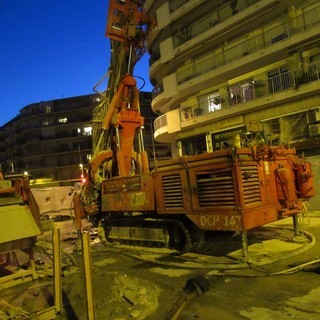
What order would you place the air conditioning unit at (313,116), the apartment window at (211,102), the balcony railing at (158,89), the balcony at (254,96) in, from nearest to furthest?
the air conditioning unit at (313,116) → the balcony at (254,96) → the apartment window at (211,102) → the balcony railing at (158,89)

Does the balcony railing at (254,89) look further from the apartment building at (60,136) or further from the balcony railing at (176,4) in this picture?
the apartment building at (60,136)

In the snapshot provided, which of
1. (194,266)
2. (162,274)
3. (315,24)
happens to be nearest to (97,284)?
(162,274)

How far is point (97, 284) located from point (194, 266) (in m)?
2.03

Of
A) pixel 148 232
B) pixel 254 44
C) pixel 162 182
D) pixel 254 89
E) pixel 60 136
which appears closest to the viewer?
pixel 162 182

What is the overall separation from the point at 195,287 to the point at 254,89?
19.0 m

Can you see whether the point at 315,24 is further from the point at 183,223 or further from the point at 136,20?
the point at 183,223

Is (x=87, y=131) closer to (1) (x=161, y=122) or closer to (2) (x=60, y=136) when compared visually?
(2) (x=60, y=136)

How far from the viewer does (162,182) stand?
8.70 m

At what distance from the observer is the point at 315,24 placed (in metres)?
19.8

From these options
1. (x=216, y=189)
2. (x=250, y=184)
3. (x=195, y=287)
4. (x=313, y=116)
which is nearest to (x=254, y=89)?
(x=313, y=116)

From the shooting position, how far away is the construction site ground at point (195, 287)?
16.1 ft

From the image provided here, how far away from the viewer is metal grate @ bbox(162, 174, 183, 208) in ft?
27.1

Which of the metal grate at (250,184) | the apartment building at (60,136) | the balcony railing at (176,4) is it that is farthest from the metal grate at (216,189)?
the apartment building at (60,136)

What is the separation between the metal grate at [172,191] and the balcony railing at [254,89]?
1438cm
